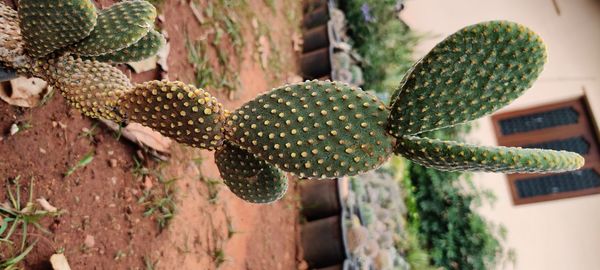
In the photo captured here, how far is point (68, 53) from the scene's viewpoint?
4.14ft

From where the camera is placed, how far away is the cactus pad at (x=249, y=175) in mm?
1289

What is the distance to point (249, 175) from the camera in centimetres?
132

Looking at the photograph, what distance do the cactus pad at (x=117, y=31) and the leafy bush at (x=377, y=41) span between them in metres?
2.78

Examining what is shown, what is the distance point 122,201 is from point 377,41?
2850 mm

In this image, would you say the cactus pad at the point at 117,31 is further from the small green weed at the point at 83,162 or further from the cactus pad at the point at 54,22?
the small green weed at the point at 83,162

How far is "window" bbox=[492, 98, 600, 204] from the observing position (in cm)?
371

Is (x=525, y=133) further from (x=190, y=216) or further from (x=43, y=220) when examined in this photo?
(x=43, y=220)

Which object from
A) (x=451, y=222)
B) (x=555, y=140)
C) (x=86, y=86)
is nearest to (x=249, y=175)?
(x=86, y=86)

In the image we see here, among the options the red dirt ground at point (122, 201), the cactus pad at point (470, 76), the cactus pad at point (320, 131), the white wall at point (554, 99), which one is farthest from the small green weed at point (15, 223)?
the white wall at point (554, 99)

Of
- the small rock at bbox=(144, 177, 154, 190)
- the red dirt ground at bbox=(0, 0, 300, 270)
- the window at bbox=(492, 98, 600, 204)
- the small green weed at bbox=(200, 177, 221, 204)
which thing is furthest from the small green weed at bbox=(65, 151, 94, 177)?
the window at bbox=(492, 98, 600, 204)

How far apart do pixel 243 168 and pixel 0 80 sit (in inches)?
26.8

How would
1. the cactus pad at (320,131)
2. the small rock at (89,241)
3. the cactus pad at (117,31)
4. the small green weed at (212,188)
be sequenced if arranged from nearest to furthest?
the cactus pad at (320,131) < the cactus pad at (117,31) < the small rock at (89,241) < the small green weed at (212,188)

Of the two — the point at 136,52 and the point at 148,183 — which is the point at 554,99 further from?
the point at 136,52

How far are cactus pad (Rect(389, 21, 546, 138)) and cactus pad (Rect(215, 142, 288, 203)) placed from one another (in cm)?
45
